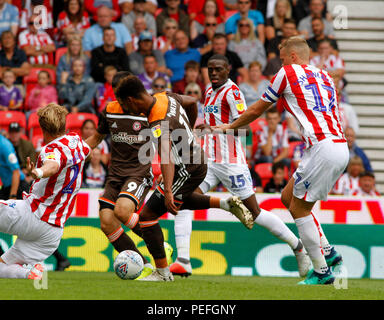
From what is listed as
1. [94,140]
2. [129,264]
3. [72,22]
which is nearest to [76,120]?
[72,22]

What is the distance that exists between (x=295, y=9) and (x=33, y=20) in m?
5.50

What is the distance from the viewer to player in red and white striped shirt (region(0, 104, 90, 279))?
709cm

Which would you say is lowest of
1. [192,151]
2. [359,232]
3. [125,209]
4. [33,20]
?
[359,232]

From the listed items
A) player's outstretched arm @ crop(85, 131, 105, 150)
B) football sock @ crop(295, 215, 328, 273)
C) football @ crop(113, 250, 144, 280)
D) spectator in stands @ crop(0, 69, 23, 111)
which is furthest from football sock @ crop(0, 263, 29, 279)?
spectator in stands @ crop(0, 69, 23, 111)

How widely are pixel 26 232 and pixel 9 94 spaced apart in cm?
762

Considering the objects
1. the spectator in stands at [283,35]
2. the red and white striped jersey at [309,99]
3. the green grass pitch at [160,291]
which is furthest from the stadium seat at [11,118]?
the red and white striped jersey at [309,99]

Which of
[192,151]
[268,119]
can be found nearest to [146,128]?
[192,151]

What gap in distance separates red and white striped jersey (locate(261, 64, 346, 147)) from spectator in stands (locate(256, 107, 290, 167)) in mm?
5960

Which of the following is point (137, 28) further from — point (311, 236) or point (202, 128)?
point (311, 236)

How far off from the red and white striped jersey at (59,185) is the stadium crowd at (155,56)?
5087 millimetres

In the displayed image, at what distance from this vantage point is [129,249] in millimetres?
8367

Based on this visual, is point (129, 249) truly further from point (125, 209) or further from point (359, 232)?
point (359, 232)

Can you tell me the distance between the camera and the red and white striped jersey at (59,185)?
711 centimetres

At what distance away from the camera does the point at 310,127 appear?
23.9ft
